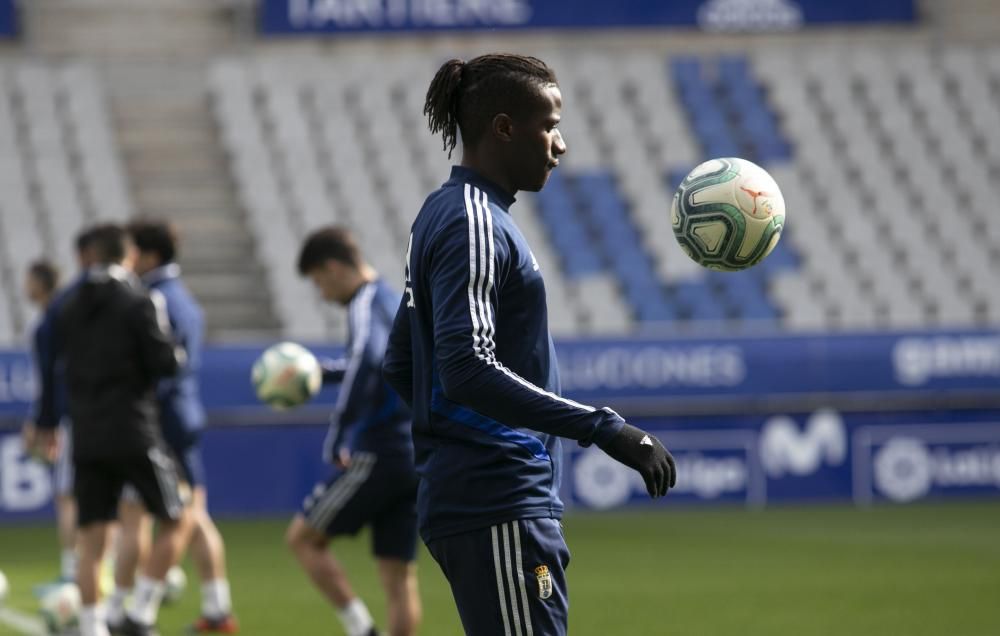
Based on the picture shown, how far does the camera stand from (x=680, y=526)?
15961mm

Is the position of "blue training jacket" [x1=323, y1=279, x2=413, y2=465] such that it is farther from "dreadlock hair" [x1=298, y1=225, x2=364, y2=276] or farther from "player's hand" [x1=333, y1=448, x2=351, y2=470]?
"dreadlock hair" [x1=298, y1=225, x2=364, y2=276]

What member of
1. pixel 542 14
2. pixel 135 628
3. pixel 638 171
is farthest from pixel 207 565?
pixel 542 14

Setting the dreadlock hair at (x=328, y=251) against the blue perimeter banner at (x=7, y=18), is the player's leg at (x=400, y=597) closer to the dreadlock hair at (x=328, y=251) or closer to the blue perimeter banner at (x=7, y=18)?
the dreadlock hair at (x=328, y=251)

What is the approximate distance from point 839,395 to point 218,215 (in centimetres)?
883

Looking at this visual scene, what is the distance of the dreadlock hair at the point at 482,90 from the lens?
4426mm

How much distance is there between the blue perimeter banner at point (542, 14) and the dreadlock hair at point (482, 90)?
19.2m

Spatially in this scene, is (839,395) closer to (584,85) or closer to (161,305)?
(584,85)

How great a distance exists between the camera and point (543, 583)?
14.2ft

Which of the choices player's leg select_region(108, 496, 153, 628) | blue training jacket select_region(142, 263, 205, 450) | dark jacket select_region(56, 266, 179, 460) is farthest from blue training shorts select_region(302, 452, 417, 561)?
blue training jacket select_region(142, 263, 205, 450)

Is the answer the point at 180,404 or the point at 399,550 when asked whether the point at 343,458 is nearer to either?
the point at 399,550

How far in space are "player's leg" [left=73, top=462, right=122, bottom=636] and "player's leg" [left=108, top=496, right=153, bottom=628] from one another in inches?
15.9

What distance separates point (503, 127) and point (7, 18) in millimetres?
19371

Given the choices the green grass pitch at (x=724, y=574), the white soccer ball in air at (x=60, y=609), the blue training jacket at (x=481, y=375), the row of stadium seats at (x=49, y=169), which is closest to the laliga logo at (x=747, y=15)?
the row of stadium seats at (x=49, y=169)

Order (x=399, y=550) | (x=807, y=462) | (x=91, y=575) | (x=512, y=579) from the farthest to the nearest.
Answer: (x=807, y=462)
(x=91, y=575)
(x=399, y=550)
(x=512, y=579)
